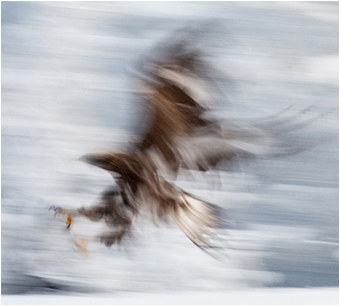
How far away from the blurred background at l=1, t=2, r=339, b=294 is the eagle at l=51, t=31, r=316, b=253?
0.04m

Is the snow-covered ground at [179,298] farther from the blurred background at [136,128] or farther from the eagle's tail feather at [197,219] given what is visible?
the eagle's tail feather at [197,219]

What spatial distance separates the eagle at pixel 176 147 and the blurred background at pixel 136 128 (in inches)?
1.4

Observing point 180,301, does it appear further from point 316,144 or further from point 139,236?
point 316,144

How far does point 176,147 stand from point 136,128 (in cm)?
14

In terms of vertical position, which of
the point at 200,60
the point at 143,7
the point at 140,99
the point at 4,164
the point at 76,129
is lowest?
the point at 4,164

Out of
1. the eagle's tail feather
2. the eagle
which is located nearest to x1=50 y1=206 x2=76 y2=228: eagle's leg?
the eagle

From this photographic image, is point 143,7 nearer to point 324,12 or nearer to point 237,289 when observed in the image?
point 324,12

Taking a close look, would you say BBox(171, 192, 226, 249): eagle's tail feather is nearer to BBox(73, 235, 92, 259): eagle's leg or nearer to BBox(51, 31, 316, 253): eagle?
BBox(51, 31, 316, 253): eagle

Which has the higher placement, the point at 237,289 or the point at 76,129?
the point at 76,129

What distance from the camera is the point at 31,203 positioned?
1024 mm

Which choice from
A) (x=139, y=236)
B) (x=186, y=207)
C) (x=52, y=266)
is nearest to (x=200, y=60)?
(x=186, y=207)

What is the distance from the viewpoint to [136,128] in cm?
103

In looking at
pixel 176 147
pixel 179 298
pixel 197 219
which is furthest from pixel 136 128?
pixel 179 298

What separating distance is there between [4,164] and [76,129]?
246 millimetres
